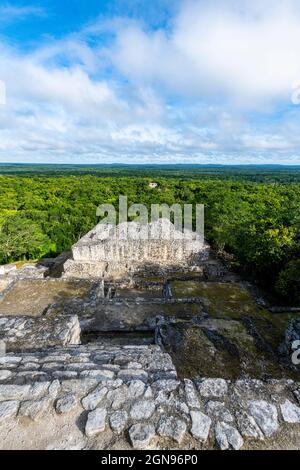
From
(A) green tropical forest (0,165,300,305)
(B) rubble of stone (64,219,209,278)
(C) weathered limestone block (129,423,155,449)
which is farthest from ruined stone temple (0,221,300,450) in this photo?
(A) green tropical forest (0,165,300,305)

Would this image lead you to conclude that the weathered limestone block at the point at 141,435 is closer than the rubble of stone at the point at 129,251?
Yes

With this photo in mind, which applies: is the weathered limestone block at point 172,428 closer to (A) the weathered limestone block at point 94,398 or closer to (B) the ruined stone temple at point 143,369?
(B) the ruined stone temple at point 143,369

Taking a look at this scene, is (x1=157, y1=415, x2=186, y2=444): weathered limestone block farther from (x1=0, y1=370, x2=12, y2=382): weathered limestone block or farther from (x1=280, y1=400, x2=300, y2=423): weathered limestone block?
(x1=0, y1=370, x2=12, y2=382): weathered limestone block

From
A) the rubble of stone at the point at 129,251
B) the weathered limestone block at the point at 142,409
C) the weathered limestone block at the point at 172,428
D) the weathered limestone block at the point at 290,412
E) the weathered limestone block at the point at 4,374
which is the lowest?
the rubble of stone at the point at 129,251

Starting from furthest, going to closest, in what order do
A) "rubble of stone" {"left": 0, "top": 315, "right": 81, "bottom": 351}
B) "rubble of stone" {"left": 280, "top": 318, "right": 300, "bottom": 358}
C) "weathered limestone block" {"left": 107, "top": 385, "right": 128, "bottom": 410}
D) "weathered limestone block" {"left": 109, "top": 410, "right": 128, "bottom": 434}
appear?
"rubble of stone" {"left": 280, "top": 318, "right": 300, "bottom": 358}, "rubble of stone" {"left": 0, "top": 315, "right": 81, "bottom": 351}, "weathered limestone block" {"left": 107, "top": 385, "right": 128, "bottom": 410}, "weathered limestone block" {"left": 109, "top": 410, "right": 128, "bottom": 434}

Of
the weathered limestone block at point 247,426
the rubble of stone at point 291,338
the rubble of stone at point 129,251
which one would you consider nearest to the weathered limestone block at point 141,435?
the weathered limestone block at point 247,426

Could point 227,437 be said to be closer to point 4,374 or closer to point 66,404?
point 66,404
